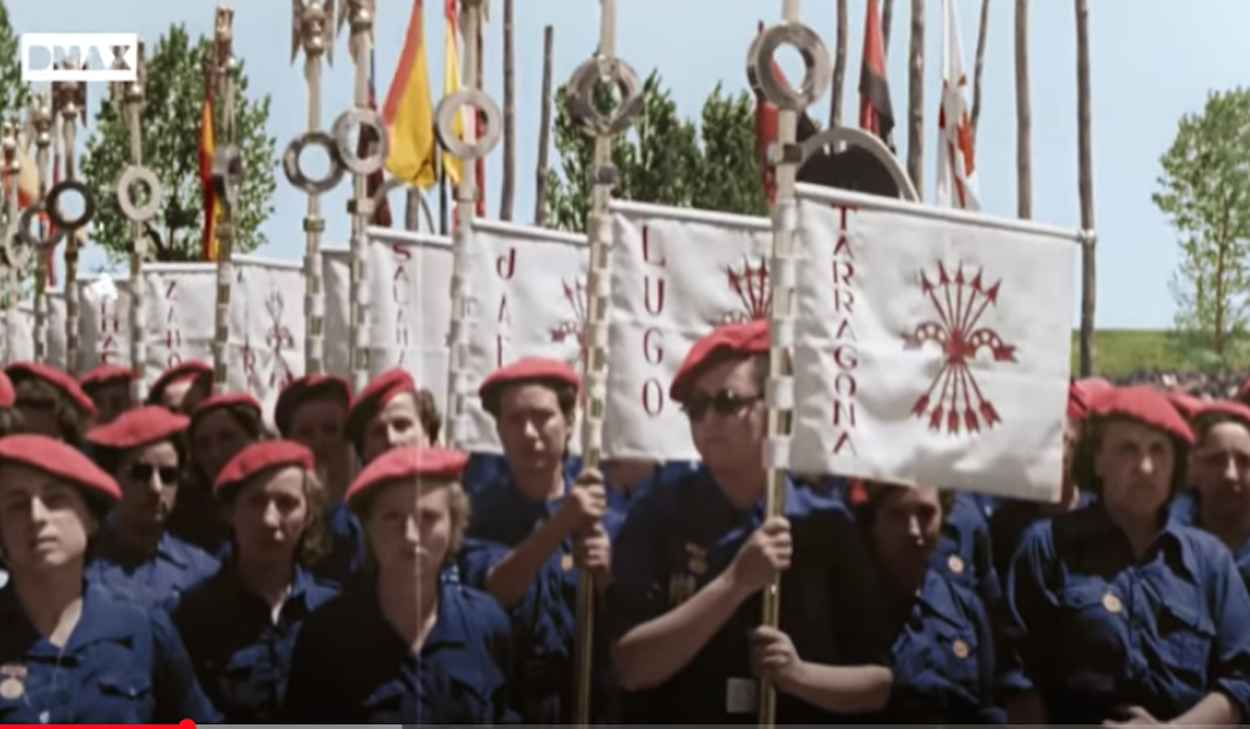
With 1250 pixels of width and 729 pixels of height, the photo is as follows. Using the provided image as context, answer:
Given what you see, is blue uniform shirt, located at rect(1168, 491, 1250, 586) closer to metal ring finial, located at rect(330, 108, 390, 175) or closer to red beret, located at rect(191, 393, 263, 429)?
metal ring finial, located at rect(330, 108, 390, 175)

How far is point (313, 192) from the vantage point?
7043mm

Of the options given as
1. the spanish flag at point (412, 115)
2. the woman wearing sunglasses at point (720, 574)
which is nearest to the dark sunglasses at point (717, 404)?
the woman wearing sunglasses at point (720, 574)

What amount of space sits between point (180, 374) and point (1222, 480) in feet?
8.48

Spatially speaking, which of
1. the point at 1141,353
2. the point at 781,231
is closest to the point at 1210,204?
the point at 1141,353

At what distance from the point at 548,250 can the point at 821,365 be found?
0.73m

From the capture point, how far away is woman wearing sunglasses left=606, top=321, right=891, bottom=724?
266 inches

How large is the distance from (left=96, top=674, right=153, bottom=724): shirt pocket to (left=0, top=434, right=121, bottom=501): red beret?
427mm

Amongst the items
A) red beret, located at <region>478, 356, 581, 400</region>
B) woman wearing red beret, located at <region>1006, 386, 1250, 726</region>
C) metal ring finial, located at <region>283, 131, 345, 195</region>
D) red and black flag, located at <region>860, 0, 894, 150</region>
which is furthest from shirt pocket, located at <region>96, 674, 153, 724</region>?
red and black flag, located at <region>860, 0, 894, 150</region>

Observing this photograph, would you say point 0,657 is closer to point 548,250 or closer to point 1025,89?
point 548,250

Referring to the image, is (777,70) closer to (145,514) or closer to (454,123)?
(454,123)

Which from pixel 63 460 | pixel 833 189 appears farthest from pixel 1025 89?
pixel 63 460

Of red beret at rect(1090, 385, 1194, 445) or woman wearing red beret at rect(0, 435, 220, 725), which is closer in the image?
woman wearing red beret at rect(0, 435, 220, 725)

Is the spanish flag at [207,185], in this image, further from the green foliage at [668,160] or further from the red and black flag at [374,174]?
the green foliage at [668,160]

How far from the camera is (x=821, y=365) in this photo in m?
6.75
